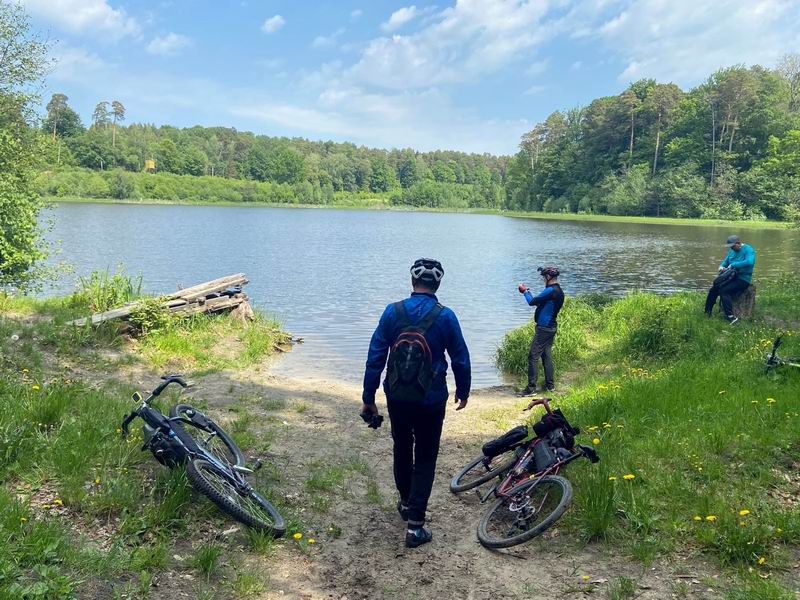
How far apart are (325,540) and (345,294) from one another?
1980cm

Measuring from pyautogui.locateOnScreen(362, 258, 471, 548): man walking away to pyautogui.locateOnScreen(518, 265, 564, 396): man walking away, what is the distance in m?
5.10

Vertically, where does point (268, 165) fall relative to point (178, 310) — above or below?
above

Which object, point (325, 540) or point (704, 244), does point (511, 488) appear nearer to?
point (325, 540)

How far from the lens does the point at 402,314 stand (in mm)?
4633

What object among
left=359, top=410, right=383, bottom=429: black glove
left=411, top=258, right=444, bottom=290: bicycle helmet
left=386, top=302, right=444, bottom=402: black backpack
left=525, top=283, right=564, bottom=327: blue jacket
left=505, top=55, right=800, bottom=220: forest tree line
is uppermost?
left=505, top=55, right=800, bottom=220: forest tree line

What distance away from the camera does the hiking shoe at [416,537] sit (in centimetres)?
489

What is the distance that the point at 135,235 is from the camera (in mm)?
45594

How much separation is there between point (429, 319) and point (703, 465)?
3.25 metres

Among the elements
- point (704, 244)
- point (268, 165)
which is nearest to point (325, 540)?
point (704, 244)

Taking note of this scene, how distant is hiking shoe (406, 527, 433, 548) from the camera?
4.89 metres

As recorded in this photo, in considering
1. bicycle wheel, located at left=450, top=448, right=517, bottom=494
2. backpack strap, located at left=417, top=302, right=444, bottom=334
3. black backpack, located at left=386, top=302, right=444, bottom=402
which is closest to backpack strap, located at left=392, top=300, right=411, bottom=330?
black backpack, located at left=386, top=302, right=444, bottom=402

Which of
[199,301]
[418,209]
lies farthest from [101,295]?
[418,209]

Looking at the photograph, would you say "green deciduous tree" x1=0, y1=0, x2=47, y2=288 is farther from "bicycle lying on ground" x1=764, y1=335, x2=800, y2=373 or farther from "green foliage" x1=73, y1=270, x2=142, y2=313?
"bicycle lying on ground" x1=764, y1=335, x2=800, y2=373

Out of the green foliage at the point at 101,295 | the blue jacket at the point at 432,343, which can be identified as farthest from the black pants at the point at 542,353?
the green foliage at the point at 101,295
